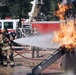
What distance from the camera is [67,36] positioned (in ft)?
33.8

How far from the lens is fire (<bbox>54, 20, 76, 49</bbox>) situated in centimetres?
1026

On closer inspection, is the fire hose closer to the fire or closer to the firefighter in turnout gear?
the fire

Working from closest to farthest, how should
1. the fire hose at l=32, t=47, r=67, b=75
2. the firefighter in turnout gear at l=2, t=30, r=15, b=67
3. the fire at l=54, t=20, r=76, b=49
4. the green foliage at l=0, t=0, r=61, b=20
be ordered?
the fire at l=54, t=20, r=76, b=49 < the fire hose at l=32, t=47, r=67, b=75 < the firefighter in turnout gear at l=2, t=30, r=15, b=67 < the green foliage at l=0, t=0, r=61, b=20

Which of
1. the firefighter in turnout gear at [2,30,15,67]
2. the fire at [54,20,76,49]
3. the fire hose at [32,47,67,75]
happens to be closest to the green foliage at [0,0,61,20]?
the firefighter in turnout gear at [2,30,15,67]

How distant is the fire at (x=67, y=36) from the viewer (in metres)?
10.3

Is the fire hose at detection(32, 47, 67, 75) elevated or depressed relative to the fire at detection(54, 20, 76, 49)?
depressed

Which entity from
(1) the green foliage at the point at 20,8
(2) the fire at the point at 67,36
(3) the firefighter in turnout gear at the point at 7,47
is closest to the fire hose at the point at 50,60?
(2) the fire at the point at 67,36

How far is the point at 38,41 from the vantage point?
11375 mm

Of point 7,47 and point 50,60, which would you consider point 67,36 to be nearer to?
point 50,60

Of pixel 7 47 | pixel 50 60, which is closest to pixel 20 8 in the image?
pixel 7 47

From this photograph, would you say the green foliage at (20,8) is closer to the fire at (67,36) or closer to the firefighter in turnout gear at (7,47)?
the firefighter in turnout gear at (7,47)

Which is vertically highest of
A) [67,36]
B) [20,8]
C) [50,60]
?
[67,36]

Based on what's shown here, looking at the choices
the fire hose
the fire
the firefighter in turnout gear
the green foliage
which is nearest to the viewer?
the fire

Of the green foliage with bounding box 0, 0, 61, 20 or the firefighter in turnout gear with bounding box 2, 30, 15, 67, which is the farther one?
the green foliage with bounding box 0, 0, 61, 20
